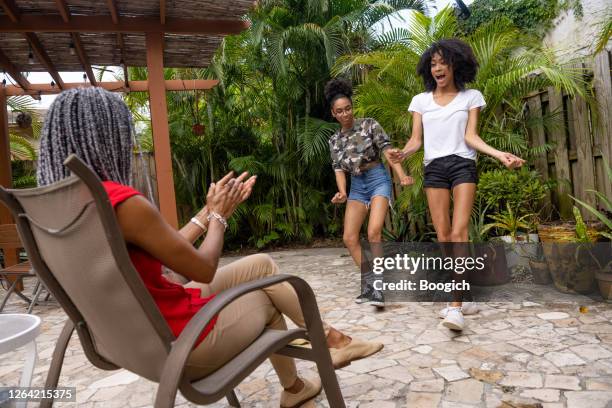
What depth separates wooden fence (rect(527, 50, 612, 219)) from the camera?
447cm

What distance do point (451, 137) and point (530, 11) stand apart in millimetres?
10942

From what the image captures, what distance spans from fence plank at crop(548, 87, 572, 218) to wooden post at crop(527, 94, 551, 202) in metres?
0.11

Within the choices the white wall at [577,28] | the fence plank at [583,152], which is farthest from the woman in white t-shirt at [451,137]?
the white wall at [577,28]

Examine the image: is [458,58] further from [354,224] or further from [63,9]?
[63,9]

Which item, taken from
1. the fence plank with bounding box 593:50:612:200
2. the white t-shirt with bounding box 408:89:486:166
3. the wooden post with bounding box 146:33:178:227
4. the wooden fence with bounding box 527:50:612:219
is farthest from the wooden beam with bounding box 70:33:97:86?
the fence plank with bounding box 593:50:612:200

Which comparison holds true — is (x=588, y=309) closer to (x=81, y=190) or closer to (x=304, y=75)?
(x=81, y=190)

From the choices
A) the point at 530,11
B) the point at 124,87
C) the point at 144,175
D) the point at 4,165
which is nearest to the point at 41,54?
the point at 124,87

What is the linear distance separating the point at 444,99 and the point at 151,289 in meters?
2.81

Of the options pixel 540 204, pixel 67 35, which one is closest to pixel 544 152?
pixel 540 204

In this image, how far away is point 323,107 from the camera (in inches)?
324

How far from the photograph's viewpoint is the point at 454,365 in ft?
8.80

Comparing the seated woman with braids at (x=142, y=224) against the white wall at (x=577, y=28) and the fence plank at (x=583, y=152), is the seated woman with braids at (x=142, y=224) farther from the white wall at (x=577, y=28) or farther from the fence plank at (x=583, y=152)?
the white wall at (x=577, y=28)

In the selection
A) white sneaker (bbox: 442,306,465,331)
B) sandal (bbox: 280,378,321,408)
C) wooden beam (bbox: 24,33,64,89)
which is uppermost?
wooden beam (bbox: 24,33,64,89)

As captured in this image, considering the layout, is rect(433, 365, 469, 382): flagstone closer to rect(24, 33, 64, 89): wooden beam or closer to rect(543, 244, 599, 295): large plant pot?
rect(543, 244, 599, 295): large plant pot
